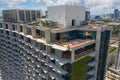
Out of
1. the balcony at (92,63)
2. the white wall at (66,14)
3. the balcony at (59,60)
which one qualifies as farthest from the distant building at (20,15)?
the balcony at (92,63)

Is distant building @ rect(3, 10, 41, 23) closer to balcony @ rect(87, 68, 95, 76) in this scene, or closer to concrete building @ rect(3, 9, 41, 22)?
concrete building @ rect(3, 9, 41, 22)

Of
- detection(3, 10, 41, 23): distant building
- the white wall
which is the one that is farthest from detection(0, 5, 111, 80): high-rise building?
detection(3, 10, 41, 23): distant building

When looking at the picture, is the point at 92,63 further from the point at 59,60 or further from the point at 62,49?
the point at 62,49

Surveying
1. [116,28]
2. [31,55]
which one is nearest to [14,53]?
[31,55]

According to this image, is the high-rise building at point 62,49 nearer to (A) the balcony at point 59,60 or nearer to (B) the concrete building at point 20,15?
(A) the balcony at point 59,60

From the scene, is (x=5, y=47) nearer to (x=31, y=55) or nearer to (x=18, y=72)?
(x=18, y=72)

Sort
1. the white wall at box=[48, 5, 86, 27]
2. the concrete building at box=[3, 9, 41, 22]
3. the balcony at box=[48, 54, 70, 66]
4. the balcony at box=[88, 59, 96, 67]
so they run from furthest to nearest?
the concrete building at box=[3, 9, 41, 22] < the white wall at box=[48, 5, 86, 27] < the balcony at box=[88, 59, 96, 67] < the balcony at box=[48, 54, 70, 66]

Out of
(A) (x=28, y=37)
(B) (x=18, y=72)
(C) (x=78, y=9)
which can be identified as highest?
(C) (x=78, y=9)
